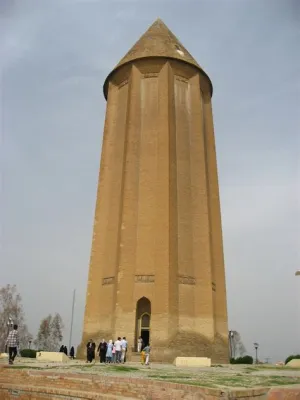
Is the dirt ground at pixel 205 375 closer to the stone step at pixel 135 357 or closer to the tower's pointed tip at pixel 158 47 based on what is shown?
the stone step at pixel 135 357

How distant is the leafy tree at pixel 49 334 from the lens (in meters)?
43.4

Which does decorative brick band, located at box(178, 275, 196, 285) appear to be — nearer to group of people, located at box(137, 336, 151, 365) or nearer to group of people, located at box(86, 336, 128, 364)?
group of people, located at box(137, 336, 151, 365)

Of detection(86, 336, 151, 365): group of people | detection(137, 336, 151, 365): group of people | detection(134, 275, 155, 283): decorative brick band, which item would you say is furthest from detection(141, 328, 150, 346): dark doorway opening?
detection(134, 275, 155, 283): decorative brick band

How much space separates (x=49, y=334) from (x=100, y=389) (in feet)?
134

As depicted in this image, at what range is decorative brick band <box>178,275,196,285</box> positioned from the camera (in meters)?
17.0

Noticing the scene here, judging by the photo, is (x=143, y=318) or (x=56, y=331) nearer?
(x=143, y=318)

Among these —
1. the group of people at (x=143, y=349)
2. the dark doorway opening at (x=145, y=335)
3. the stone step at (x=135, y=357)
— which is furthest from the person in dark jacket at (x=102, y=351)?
the dark doorway opening at (x=145, y=335)

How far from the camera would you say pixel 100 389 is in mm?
6582

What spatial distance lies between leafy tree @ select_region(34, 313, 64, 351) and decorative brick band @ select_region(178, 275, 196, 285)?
2927 centimetres

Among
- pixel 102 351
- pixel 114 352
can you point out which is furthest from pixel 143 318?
pixel 114 352

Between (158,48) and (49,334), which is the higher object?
(158,48)

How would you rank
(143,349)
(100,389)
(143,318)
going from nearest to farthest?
(100,389), (143,349), (143,318)

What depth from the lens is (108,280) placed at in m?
17.9

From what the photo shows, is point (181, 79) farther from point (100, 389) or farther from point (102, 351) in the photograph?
point (100, 389)
